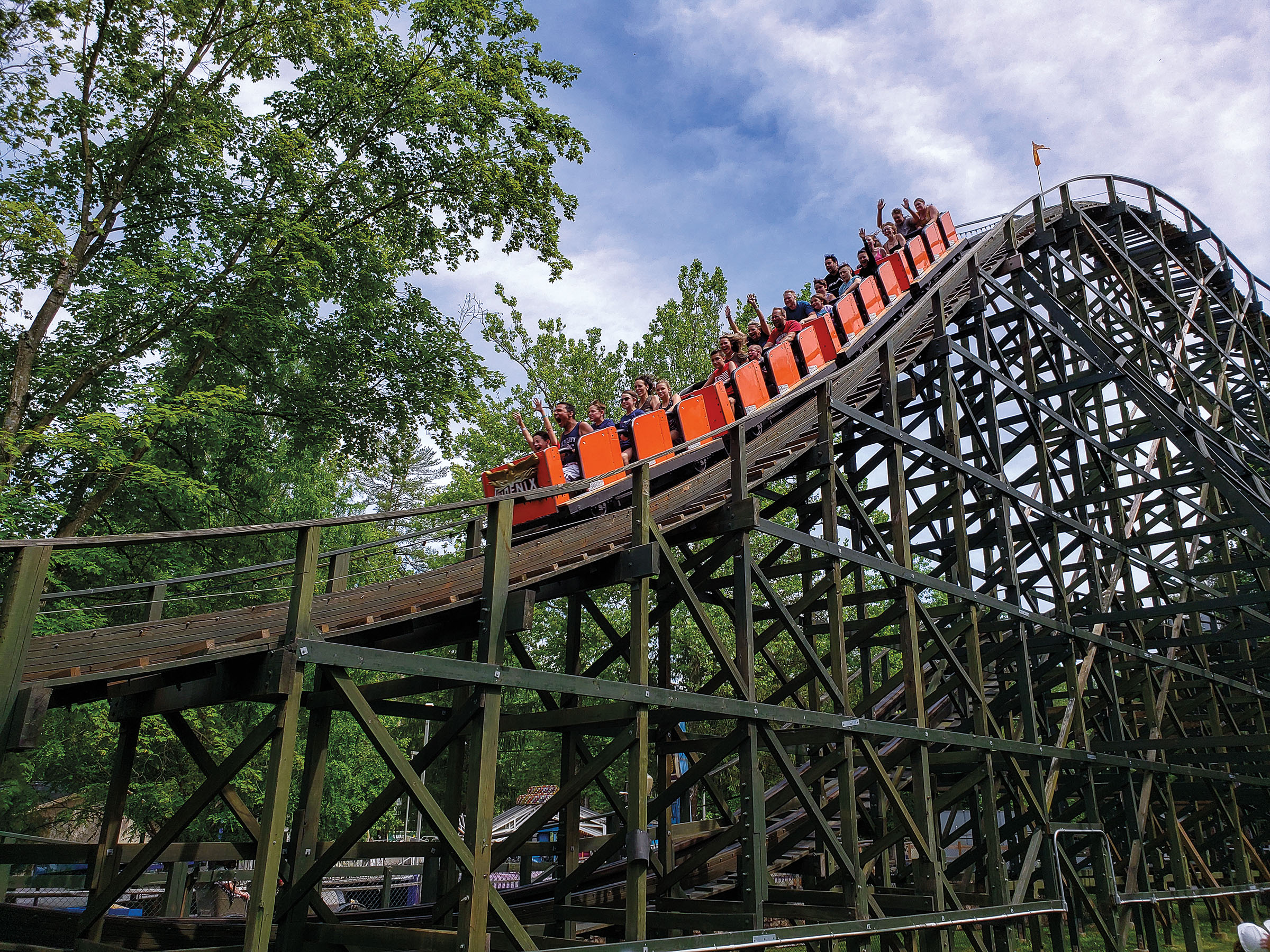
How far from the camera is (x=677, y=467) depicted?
9.94 metres

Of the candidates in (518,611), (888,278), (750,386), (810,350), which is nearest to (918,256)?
(888,278)

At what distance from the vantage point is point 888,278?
13891 millimetres

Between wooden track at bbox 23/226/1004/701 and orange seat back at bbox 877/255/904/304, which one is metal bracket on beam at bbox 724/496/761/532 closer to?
wooden track at bbox 23/226/1004/701

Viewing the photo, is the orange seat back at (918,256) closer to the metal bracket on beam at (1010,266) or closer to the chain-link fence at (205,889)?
the metal bracket on beam at (1010,266)

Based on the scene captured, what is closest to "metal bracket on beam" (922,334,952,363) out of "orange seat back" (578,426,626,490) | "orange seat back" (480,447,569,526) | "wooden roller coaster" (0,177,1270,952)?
"wooden roller coaster" (0,177,1270,952)

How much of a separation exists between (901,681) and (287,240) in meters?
10.2

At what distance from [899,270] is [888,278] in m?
0.33

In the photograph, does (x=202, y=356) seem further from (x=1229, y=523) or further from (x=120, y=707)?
(x=1229, y=523)

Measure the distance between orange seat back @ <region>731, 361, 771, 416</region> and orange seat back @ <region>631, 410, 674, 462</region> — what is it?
1.28 meters

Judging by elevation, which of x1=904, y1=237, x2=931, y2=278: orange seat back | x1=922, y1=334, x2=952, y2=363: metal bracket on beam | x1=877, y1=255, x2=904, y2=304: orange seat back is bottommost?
x1=922, y1=334, x2=952, y2=363: metal bracket on beam

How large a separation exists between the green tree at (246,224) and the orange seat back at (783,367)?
603 centimetres

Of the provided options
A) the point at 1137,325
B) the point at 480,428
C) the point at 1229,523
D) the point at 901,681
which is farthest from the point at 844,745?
the point at 480,428

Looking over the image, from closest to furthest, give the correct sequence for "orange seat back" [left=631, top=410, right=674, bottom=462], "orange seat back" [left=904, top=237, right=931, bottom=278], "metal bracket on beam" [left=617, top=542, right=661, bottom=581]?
1. "metal bracket on beam" [left=617, top=542, right=661, bottom=581]
2. "orange seat back" [left=631, top=410, right=674, bottom=462]
3. "orange seat back" [left=904, top=237, right=931, bottom=278]

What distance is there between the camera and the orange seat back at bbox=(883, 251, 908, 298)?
45.7 ft
